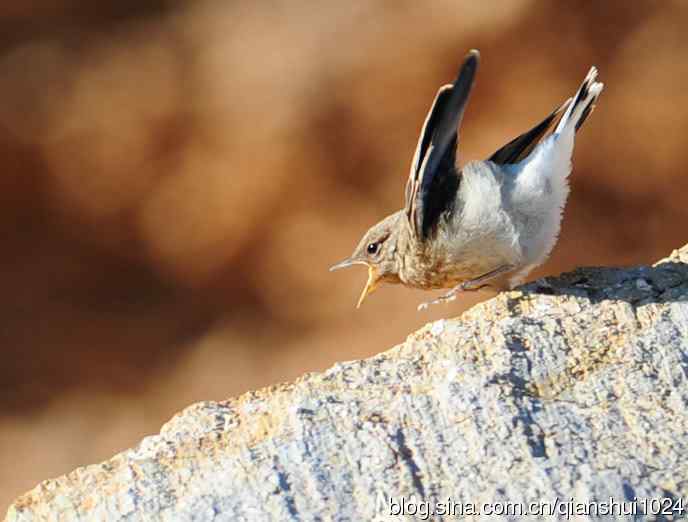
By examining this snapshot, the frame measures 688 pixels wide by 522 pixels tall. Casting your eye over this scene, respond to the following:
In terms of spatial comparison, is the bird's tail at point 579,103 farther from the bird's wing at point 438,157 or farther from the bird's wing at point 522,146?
the bird's wing at point 438,157

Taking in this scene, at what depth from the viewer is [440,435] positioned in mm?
2768

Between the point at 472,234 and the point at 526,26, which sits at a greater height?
the point at 526,26

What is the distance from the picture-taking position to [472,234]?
3762 mm

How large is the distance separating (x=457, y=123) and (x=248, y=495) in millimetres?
1448

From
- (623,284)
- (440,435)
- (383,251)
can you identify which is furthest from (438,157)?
(440,435)

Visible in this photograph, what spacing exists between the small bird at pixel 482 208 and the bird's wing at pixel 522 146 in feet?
0.26

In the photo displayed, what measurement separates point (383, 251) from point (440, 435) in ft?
4.78

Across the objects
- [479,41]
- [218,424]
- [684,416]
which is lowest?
[684,416]

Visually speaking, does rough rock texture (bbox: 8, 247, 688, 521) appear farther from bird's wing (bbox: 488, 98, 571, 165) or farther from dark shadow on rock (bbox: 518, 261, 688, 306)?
bird's wing (bbox: 488, 98, 571, 165)

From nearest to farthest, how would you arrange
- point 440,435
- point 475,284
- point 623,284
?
1. point 440,435
2. point 623,284
3. point 475,284

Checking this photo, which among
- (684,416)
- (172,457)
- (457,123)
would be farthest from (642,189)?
(172,457)

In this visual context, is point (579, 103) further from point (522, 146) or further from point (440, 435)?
point (440, 435)

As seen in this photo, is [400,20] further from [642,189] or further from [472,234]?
Answer: [472,234]

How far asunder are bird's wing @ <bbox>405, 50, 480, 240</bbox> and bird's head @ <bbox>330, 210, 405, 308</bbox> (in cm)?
26
